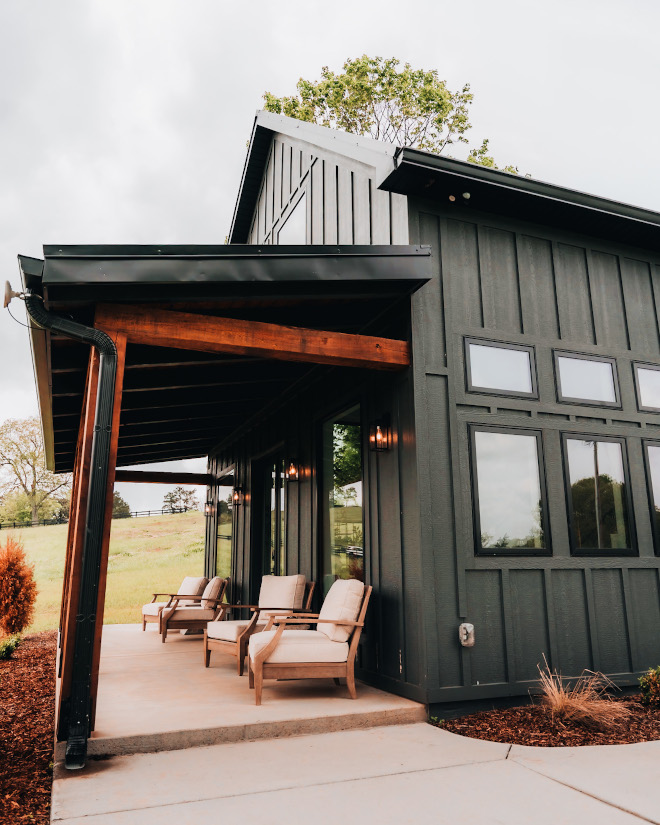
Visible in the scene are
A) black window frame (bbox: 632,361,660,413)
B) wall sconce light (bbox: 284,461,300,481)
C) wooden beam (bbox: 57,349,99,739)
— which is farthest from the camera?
wall sconce light (bbox: 284,461,300,481)

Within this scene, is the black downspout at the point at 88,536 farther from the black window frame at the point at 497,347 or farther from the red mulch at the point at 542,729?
the black window frame at the point at 497,347

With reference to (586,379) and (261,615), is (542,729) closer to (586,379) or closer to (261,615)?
(586,379)

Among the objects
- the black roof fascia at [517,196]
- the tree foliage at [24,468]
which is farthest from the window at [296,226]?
the tree foliage at [24,468]

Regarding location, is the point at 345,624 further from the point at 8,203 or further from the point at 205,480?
the point at 8,203

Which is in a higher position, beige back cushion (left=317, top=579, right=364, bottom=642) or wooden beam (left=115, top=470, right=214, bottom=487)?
wooden beam (left=115, top=470, right=214, bottom=487)

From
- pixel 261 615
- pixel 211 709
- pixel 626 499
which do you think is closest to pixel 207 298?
pixel 211 709

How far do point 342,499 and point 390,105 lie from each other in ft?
43.5

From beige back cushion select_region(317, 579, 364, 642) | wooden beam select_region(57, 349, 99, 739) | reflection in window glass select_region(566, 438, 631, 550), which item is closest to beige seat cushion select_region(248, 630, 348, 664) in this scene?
beige back cushion select_region(317, 579, 364, 642)

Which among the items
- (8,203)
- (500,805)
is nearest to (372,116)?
(500,805)

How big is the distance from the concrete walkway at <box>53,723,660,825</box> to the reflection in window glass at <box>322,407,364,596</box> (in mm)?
2159

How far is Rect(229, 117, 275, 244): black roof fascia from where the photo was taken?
397 inches

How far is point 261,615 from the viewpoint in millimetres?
6707

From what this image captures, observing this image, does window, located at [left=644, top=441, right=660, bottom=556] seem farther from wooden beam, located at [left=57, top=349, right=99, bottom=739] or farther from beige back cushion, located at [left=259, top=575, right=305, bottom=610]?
wooden beam, located at [left=57, top=349, right=99, bottom=739]

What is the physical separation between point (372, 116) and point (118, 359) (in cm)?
1442
